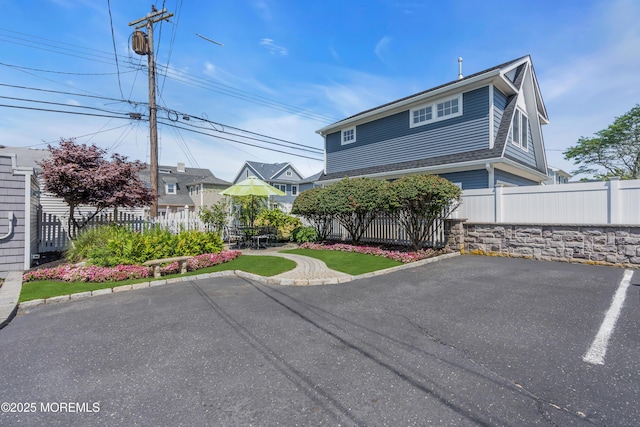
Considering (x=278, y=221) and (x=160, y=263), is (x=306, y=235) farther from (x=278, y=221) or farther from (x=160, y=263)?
(x=160, y=263)

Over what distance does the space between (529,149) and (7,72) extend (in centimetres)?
2399

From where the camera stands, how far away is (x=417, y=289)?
→ 19.4 ft

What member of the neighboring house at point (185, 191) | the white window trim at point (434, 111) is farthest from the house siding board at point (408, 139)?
the neighboring house at point (185, 191)

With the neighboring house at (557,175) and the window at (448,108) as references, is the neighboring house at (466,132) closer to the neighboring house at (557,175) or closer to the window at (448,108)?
the window at (448,108)

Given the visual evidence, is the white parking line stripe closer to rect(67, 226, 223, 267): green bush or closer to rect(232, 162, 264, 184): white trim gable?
rect(67, 226, 223, 267): green bush

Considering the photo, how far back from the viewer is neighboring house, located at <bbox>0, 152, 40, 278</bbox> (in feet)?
25.3

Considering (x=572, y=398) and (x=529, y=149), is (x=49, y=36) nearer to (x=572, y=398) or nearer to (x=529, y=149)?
(x=572, y=398)

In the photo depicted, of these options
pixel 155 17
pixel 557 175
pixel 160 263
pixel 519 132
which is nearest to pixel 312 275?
pixel 160 263

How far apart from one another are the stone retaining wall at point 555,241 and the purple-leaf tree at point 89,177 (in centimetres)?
1206

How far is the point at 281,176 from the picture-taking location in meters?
37.5

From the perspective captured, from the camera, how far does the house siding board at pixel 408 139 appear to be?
12.0 meters

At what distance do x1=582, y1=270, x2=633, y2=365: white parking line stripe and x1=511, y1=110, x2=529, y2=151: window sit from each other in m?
9.06

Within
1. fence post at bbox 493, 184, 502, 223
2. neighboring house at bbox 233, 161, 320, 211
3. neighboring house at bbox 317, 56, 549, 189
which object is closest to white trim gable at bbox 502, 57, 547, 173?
neighboring house at bbox 317, 56, 549, 189

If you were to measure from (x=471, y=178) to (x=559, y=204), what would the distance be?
3617 mm
